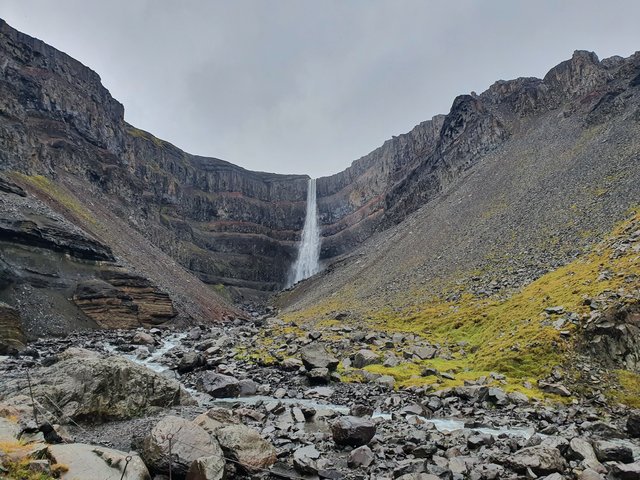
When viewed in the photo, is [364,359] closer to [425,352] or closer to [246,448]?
[425,352]

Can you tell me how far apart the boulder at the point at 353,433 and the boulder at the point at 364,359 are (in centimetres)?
1386

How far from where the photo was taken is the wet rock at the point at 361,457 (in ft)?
38.3

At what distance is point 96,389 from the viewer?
14453 millimetres

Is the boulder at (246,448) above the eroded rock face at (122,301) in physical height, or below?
below

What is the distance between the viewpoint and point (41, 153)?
71.0m

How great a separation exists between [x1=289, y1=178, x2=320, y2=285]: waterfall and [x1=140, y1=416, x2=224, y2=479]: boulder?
4448 inches

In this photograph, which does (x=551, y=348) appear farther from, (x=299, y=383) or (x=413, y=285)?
(x=413, y=285)

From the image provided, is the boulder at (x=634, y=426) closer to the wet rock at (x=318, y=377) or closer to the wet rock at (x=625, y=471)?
the wet rock at (x=625, y=471)

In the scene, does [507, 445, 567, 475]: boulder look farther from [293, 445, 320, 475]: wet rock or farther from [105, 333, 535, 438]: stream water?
[293, 445, 320, 475]: wet rock

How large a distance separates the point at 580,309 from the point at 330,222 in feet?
398

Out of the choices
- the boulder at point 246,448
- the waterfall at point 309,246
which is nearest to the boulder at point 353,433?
the boulder at point 246,448

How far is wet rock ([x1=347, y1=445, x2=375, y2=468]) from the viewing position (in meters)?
11.7

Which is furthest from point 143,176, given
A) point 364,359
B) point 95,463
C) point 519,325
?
point 95,463

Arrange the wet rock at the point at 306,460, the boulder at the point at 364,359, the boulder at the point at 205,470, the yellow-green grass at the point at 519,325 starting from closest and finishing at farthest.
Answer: the boulder at the point at 205,470 < the wet rock at the point at 306,460 < the yellow-green grass at the point at 519,325 < the boulder at the point at 364,359
